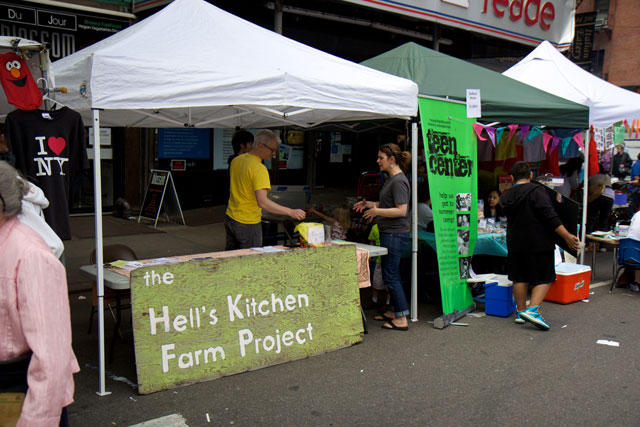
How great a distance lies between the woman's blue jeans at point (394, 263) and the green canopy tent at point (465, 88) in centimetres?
34

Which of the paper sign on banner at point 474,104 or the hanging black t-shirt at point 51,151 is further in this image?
the paper sign on banner at point 474,104

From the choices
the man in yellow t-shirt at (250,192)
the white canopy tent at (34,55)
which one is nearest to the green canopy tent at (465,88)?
the man in yellow t-shirt at (250,192)

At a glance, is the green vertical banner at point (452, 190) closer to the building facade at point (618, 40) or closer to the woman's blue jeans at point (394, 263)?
the woman's blue jeans at point (394, 263)

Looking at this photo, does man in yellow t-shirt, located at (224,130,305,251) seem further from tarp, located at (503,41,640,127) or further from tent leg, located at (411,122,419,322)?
tarp, located at (503,41,640,127)

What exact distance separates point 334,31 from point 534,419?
452 inches

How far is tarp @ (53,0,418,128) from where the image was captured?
A: 429 centimetres

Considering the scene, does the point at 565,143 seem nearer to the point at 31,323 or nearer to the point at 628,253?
the point at 628,253

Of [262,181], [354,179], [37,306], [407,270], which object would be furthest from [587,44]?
[37,306]

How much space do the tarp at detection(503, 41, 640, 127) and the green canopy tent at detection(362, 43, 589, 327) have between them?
3.44ft

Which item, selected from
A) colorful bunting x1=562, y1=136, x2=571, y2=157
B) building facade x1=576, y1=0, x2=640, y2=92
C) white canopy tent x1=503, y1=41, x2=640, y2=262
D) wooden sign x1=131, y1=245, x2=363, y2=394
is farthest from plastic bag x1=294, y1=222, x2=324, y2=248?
building facade x1=576, y1=0, x2=640, y2=92

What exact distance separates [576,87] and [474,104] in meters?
3.28

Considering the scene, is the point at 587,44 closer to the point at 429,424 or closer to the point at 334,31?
the point at 334,31

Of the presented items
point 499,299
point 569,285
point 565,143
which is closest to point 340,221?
point 499,299

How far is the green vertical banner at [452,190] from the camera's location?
20.7 ft
